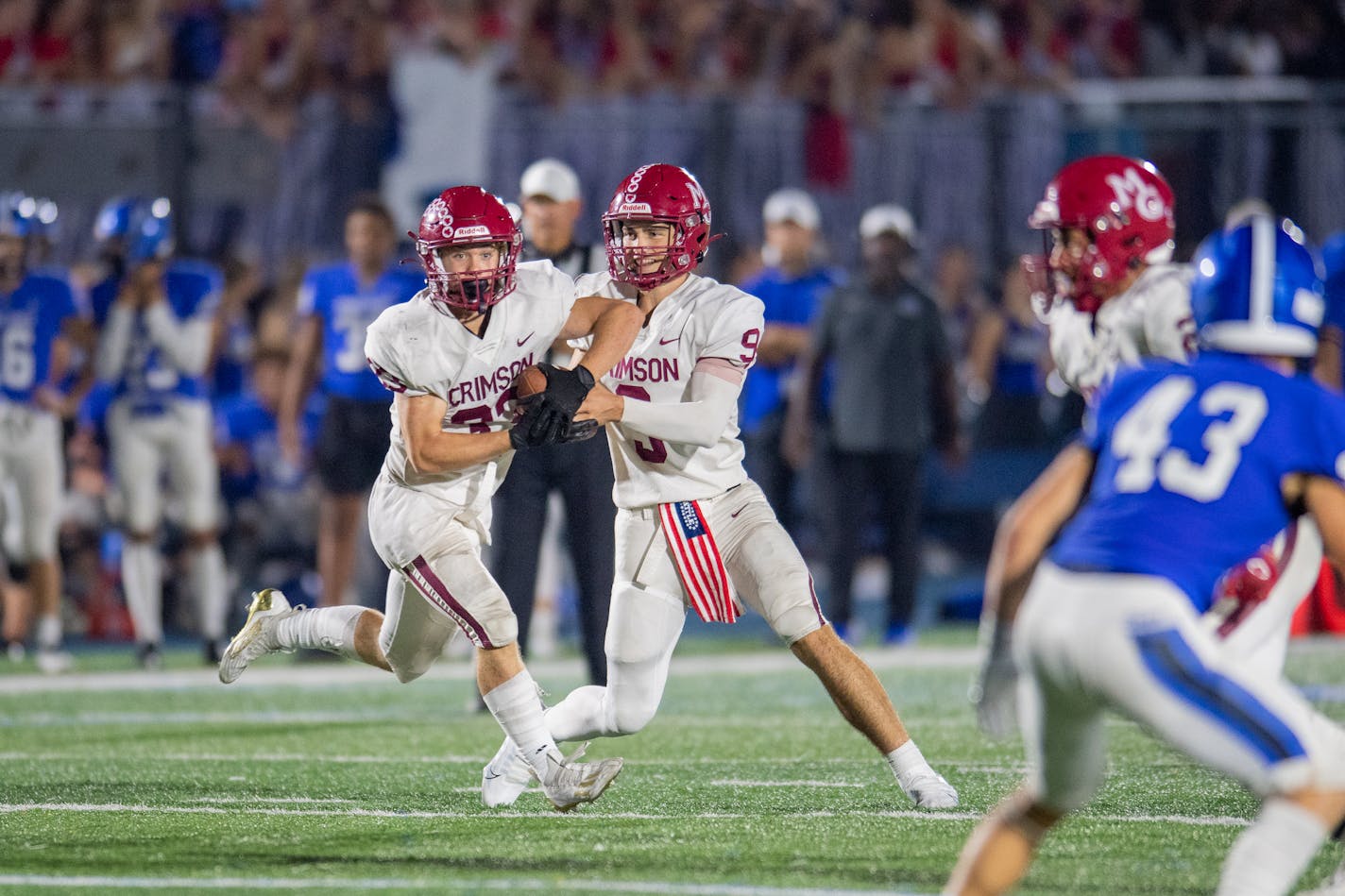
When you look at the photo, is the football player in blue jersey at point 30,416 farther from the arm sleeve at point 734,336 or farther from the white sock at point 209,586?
the arm sleeve at point 734,336

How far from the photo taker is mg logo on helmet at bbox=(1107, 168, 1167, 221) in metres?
4.54

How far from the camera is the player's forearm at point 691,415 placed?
487 centimetres

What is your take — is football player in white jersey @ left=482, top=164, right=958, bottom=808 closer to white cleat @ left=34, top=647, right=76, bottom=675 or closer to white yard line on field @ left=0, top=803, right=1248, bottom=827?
white yard line on field @ left=0, top=803, right=1248, bottom=827

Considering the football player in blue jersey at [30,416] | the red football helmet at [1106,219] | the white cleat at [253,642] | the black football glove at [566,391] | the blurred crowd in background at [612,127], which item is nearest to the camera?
the red football helmet at [1106,219]

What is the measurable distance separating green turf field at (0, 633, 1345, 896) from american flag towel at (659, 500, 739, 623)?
1.75 feet

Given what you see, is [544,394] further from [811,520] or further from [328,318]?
[811,520]

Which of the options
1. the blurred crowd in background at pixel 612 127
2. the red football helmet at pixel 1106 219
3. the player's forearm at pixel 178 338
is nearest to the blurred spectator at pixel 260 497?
the blurred crowd in background at pixel 612 127

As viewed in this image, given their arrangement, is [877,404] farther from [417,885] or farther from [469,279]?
[417,885]

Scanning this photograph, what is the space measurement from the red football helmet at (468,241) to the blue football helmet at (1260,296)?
80.9 inches

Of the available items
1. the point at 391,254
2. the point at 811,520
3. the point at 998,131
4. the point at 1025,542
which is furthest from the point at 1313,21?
the point at 1025,542

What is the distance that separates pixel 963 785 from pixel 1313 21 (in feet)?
29.1

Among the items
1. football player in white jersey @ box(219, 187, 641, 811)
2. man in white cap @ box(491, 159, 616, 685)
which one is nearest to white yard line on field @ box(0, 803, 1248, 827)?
football player in white jersey @ box(219, 187, 641, 811)

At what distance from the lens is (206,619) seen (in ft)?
30.1

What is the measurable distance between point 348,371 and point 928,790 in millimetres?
4796
